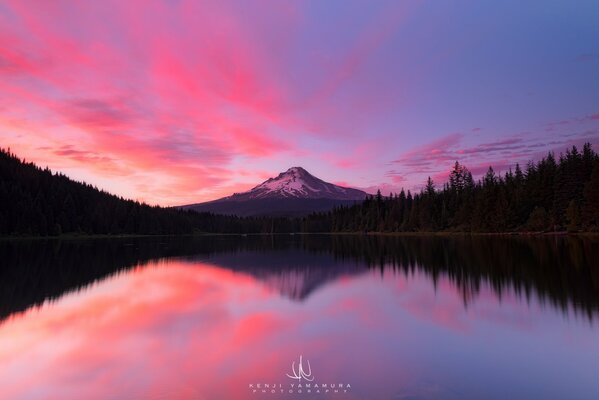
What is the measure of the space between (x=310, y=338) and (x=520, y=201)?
345ft

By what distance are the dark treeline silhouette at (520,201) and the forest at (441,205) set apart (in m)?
0.19

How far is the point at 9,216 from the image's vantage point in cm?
14012

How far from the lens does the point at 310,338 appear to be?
16891 millimetres

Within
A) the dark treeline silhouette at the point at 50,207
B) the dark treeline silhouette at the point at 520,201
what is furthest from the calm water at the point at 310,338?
the dark treeline silhouette at the point at 50,207

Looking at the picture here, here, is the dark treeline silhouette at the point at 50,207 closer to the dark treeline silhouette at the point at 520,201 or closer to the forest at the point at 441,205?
the forest at the point at 441,205

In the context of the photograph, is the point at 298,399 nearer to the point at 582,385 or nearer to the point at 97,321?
the point at 582,385

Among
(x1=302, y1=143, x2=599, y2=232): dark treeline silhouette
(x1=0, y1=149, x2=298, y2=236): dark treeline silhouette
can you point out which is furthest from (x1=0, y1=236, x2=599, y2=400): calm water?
(x1=0, y1=149, x2=298, y2=236): dark treeline silhouette

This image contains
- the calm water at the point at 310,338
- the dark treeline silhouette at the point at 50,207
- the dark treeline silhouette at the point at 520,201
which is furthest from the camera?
the dark treeline silhouette at the point at 50,207

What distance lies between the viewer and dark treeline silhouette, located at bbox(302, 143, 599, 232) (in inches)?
3438

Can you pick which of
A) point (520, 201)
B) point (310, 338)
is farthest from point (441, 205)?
point (310, 338)

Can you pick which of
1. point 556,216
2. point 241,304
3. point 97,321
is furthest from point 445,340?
point 556,216

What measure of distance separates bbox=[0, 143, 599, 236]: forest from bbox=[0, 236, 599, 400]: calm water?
6998 centimetres

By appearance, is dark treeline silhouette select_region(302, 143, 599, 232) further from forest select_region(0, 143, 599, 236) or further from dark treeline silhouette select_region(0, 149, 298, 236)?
dark treeline silhouette select_region(0, 149, 298, 236)

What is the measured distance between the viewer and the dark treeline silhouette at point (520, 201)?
3438 inches
